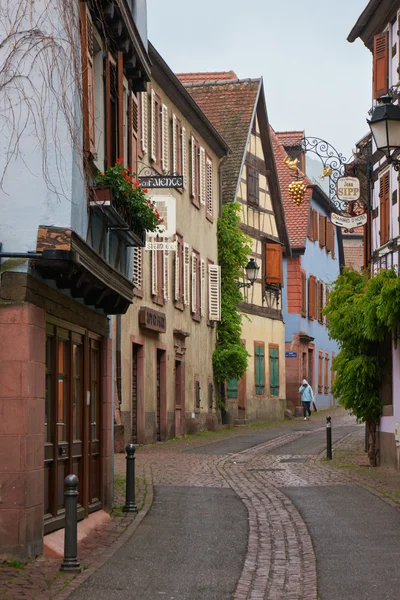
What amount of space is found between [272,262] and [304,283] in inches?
285

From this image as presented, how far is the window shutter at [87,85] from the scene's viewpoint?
1216 cm

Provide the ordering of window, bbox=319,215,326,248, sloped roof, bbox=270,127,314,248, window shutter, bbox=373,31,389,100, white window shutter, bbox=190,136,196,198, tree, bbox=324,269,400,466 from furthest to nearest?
window, bbox=319,215,326,248
sloped roof, bbox=270,127,314,248
white window shutter, bbox=190,136,196,198
window shutter, bbox=373,31,389,100
tree, bbox=324,269,400,466

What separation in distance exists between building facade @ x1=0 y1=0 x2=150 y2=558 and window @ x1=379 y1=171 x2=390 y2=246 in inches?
460

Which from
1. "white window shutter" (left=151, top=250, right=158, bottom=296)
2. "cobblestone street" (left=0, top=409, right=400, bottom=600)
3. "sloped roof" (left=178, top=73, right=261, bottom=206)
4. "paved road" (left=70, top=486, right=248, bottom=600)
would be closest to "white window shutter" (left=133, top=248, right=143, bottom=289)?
"white window shutter" (left=151, top=250, right=158, bottom=296)

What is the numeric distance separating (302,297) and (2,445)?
4087 cm

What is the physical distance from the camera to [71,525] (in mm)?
10477

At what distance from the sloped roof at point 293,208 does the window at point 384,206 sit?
83.7 ft

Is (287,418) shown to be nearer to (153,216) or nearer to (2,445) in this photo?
(153,216)

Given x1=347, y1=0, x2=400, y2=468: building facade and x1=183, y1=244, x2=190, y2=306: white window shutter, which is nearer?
x1=347, y1=0, x2=400, y2=468: building facade

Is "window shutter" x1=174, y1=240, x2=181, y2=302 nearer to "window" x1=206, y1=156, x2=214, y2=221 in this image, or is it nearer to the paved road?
"window" x1=206, y1=156, x2=214, y2=221

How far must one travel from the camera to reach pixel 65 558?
10586 mm

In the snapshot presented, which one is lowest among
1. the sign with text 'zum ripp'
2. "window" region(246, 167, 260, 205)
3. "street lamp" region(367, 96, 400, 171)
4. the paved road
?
the paved road

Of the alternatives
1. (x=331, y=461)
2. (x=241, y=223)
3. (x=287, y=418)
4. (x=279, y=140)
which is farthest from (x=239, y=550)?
(x=279, y=140)

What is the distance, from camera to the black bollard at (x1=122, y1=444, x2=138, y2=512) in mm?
15047
